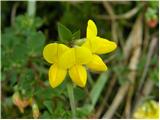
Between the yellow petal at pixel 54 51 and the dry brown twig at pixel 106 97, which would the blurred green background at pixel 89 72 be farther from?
the yellow petal at pixel 54 51

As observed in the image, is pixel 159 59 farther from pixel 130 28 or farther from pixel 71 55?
pixel 71 55

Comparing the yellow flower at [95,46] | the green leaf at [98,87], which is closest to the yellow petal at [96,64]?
the yellow flower at [95,46]

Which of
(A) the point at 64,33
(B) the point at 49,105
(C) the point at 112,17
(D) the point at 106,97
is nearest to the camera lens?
(A) the point at 64,33

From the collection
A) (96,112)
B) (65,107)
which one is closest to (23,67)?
(65,107)

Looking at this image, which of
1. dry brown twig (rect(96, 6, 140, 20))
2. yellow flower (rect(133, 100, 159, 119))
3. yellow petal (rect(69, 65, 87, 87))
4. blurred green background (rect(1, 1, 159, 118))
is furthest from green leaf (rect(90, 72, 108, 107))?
yellow petal (rect(69, 65, 87, 87))

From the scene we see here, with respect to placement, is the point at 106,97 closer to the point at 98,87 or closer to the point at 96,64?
the point at 98,87

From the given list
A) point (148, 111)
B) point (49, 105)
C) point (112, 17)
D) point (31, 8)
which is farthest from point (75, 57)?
point (112, 17)

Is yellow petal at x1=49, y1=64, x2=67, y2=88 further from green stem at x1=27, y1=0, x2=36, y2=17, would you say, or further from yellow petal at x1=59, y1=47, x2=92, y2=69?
green stem at x1=27, y1=0, x2=36, y2=17
